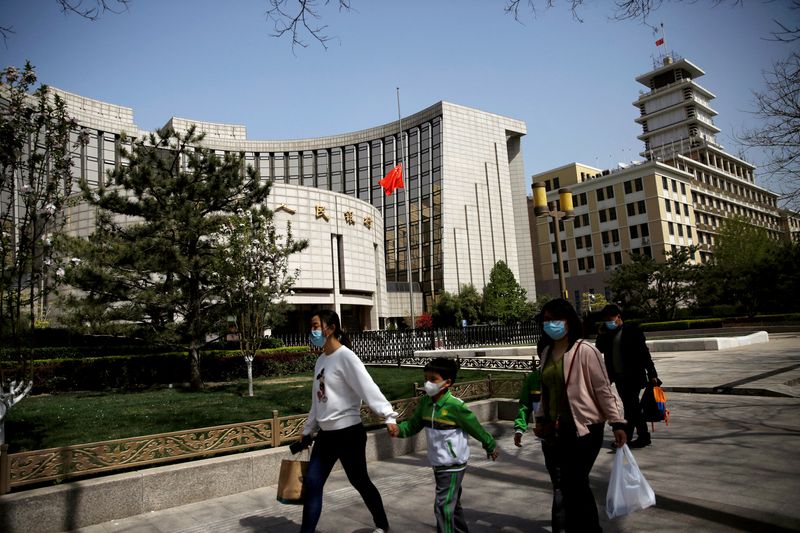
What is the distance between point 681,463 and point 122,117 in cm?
6434

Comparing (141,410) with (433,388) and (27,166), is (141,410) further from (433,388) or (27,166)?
(433,388)

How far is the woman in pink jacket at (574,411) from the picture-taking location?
11.3 feet

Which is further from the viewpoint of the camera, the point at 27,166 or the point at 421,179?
the point at 421,179

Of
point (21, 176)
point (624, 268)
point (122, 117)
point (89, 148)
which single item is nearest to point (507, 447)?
point (21, 176)

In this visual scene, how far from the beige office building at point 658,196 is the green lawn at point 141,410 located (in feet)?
143

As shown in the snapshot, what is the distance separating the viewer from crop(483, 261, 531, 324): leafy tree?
49656 mm

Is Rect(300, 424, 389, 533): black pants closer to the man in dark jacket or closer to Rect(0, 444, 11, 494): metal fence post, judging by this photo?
Rect(0, 444, 11, 494): metal fence post

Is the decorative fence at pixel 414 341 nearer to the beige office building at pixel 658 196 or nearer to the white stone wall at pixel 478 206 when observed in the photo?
the beige office building at pixel 658 196

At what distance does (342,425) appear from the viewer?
4.05 metres

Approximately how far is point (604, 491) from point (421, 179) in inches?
A: 2405

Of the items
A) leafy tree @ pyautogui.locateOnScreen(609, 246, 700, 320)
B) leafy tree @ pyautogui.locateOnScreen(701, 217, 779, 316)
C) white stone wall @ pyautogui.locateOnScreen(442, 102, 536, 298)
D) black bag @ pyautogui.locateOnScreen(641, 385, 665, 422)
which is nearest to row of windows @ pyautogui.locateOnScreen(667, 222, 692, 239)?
leafy tree @ pyautogui.locateOnScreen(701, 217, 779, 316)

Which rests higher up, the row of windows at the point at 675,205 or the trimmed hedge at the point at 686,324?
the row of windows at the point at 675,205

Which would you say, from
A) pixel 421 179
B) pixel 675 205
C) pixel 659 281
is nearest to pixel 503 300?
pixel 659 281

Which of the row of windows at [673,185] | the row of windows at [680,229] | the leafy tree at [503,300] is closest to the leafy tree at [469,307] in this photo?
the leafy tree at [503,300]
